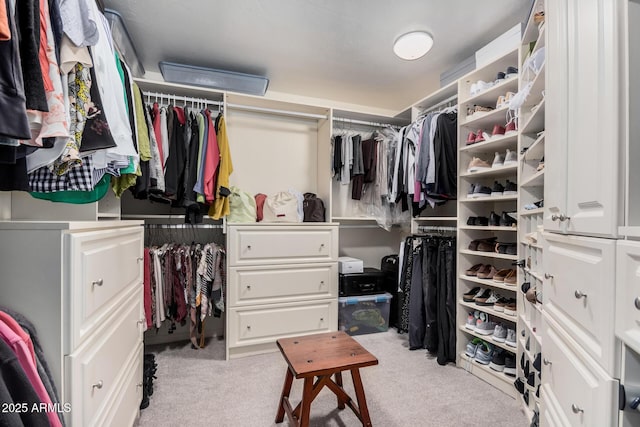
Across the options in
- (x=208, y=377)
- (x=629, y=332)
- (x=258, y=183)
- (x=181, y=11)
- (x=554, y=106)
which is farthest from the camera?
(x=258, y=183)

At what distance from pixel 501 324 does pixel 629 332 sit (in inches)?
70.9

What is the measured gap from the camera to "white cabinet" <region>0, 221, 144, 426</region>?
790 millimetres

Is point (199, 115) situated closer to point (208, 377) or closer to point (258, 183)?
point (258, 183)

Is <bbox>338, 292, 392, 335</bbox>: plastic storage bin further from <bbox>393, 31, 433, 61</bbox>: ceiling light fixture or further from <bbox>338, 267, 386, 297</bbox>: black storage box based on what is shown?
<bbox>393, 31, 433, 61</bbox>: ceiling light fixture

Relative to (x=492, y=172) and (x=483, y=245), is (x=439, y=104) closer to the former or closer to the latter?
(x=492, y=172)

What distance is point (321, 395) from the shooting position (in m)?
1.83

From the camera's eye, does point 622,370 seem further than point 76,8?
No

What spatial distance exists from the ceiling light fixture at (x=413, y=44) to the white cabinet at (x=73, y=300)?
2091mm

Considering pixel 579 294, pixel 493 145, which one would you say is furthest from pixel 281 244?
pixel 579 294

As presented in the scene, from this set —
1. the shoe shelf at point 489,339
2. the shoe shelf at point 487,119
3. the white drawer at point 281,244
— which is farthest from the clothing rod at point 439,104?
the shoe shelf at point 489,339

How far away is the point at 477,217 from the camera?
2225mm

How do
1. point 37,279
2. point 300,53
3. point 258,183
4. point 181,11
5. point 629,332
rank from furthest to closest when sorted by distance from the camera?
point 258,183 < point 300,53 < point 181,11 < point 37,279 < point 629,332

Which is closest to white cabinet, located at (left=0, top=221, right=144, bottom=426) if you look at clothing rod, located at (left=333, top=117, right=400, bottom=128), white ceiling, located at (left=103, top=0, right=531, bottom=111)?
white ceiling, located at (left=103, top=0, right=531, bottom=111)

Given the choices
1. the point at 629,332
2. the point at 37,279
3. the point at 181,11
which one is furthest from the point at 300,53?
the point at 629,332
